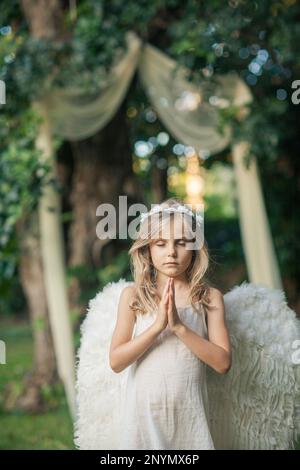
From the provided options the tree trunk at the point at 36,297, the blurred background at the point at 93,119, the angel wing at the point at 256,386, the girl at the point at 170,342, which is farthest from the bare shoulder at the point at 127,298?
the tree trunk at the point at 36,297

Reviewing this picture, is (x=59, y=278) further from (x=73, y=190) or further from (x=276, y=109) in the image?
(x=276, y=109)

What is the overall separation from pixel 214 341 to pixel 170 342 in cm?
16

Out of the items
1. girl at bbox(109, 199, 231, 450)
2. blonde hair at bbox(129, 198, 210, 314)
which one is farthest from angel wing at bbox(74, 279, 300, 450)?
blonde hair at bbox(129, 198, 210, 314)

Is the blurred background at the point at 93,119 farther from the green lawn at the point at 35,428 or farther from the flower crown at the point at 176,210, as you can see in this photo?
the flower crown at the point at 176,210

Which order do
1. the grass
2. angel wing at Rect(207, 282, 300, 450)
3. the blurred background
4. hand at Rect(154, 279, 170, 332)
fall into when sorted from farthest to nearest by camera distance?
the blurred background, the grass, angel wing at Rect(207, 282, 300, 450), hand at Rect(154, 279, 170, 332)

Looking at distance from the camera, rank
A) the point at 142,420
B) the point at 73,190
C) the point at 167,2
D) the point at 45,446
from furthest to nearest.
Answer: the point at 73,190 → the point at 167,2 → the point at 45,446 → the point at 142,420

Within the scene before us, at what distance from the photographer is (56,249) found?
4855 mm

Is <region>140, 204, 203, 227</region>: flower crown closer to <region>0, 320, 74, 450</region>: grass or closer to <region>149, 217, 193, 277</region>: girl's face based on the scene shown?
<region>149, 217, 193, 277</region>: girl's face

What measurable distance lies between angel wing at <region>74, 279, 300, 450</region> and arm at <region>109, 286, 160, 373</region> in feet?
0.76

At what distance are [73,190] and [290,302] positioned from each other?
2555mm

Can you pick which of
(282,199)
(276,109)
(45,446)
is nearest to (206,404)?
(45,446)

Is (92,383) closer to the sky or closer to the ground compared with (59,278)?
closer to the ground

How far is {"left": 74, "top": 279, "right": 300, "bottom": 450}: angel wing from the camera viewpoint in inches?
97.1

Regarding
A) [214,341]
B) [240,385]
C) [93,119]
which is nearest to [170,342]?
[214,341]
